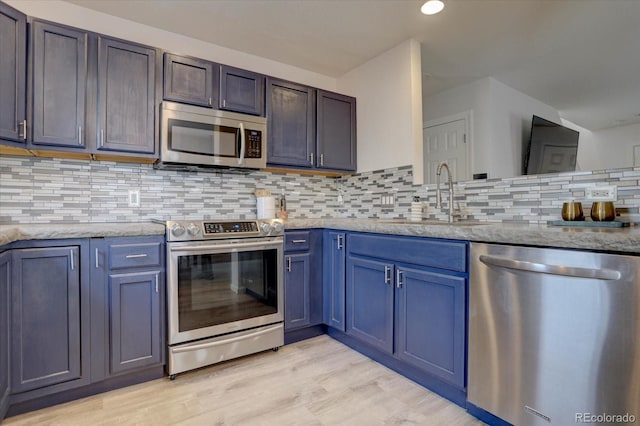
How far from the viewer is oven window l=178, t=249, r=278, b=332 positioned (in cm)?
197

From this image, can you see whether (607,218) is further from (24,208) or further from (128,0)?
(24,208)

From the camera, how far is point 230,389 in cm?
182

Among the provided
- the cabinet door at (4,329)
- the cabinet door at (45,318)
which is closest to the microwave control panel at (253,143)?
the cabinet door at (45,318)

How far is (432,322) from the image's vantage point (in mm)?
1718

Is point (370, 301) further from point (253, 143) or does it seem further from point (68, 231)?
point (68, 231)

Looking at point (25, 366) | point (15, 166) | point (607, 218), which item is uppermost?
point (15, 166)

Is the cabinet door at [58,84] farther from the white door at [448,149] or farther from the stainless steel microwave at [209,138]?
the white door at [448,149]

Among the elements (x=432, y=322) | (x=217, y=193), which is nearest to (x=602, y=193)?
(x=432, y=322)

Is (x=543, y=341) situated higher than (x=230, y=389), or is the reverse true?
(x=543, y=341)

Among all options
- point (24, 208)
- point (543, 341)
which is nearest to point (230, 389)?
point (543, 341)

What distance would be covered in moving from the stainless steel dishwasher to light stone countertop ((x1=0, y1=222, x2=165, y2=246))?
181 cm

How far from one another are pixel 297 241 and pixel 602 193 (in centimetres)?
187

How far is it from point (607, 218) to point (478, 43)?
177 centimetres

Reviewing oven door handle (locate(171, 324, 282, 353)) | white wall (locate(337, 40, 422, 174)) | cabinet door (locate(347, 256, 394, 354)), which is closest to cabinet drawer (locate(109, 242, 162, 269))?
oven door handle (locate(171, 324, 282, 353))
